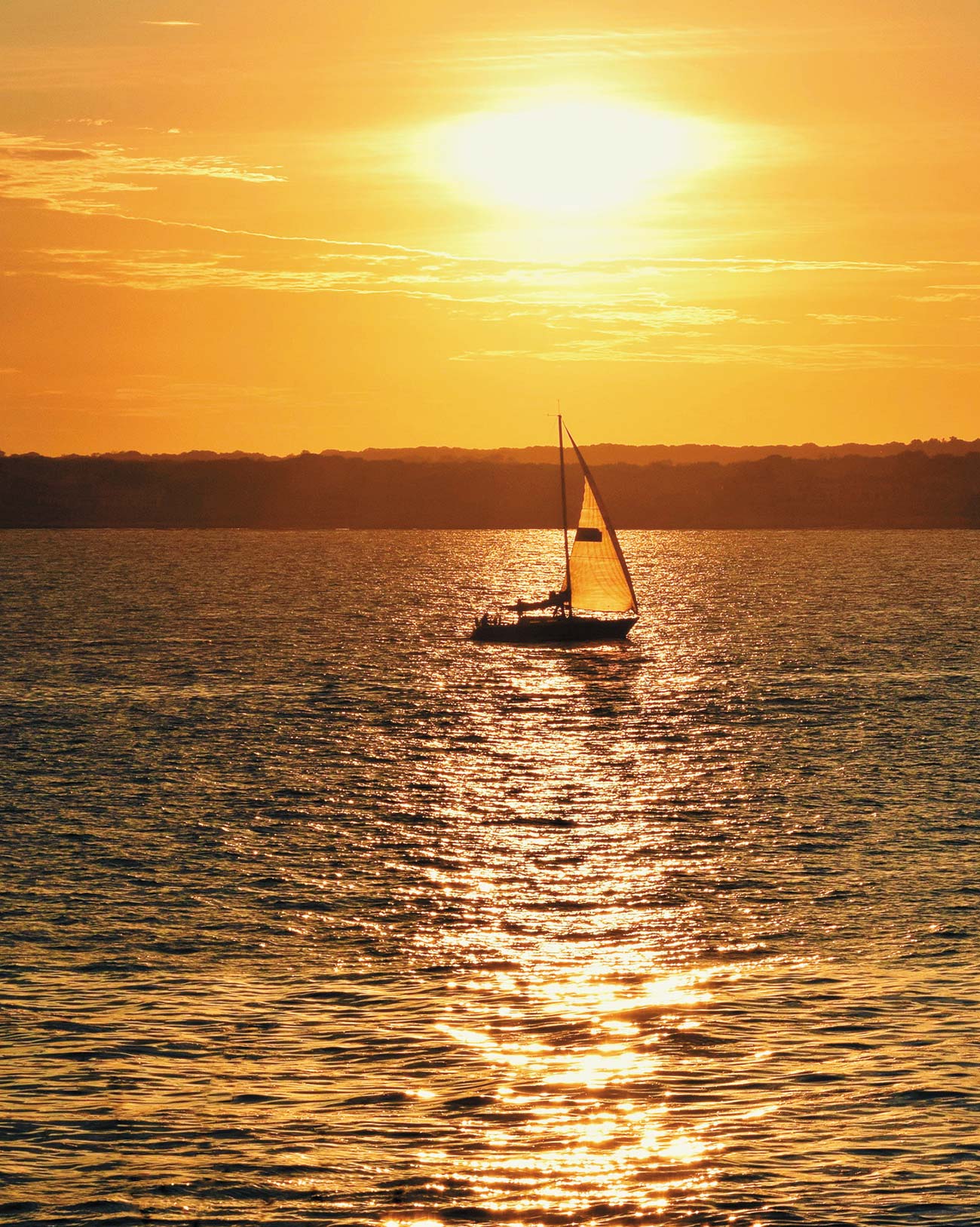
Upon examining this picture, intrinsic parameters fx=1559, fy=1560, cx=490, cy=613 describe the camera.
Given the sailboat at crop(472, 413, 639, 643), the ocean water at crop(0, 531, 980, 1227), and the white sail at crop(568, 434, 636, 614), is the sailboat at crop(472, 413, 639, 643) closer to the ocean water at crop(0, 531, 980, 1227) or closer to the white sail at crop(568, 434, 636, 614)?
the white sail at crop(568, 434, 636, 614)

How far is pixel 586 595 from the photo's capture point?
114 metres

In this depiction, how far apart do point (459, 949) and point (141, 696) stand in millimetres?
60431

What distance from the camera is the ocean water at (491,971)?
22.8 metres

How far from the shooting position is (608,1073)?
87.5 feet

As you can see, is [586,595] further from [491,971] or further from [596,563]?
[491,971]

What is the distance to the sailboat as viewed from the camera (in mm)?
110750

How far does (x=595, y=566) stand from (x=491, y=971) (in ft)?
258

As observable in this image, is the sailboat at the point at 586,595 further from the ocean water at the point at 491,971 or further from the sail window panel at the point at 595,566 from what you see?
the ocean water at the point at 491,971

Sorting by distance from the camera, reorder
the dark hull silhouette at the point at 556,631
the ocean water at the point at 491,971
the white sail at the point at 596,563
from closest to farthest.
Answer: the ocean water at the point at 491,971 < the white sail at the point at 596,563 < the dark hull silhouette at the point at 556,631

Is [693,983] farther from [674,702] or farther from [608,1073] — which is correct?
[674,702]

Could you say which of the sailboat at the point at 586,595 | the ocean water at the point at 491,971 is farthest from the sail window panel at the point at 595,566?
the ocean water at the point at 491,971

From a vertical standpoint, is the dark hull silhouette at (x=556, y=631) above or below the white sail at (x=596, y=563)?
below

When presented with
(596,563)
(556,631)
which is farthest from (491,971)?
(556,631)

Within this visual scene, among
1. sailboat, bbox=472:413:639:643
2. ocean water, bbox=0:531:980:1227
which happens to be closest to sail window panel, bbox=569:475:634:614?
sailboat, bbox=472:413:639:643
